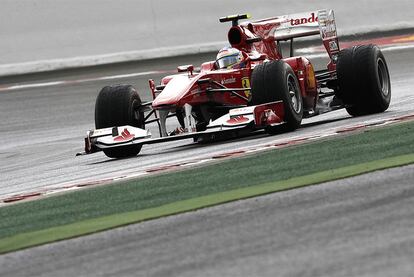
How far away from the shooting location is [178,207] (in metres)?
8.19

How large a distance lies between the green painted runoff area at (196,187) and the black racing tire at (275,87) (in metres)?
1.77

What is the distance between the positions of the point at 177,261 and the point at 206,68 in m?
8.18

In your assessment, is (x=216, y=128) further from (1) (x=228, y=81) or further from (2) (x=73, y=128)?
(2) (x=73, y=128)

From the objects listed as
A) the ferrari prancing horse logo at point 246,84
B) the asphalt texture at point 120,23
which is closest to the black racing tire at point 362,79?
the ferrari prancing horse logo at point 246,84

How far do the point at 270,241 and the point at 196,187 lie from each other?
282 centimetres

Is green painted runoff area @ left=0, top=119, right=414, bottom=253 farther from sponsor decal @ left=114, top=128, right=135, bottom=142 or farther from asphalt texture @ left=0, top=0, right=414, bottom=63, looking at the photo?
asphalt texture @ left=0, top=0, right=414, bottom=63

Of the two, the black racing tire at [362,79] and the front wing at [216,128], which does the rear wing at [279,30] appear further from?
the front wing at [216,128]

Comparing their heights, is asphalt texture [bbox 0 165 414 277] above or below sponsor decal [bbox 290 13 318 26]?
below

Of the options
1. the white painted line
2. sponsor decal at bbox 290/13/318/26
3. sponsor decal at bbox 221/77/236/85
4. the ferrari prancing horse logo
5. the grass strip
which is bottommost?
the white painted line

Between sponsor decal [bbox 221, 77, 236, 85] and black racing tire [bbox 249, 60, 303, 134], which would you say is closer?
black racing tire [bbox 249, 60, 303, 134]

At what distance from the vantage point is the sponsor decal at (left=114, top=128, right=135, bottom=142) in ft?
43.7

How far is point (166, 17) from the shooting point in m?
22.4

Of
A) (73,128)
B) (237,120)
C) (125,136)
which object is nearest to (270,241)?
(237,120)

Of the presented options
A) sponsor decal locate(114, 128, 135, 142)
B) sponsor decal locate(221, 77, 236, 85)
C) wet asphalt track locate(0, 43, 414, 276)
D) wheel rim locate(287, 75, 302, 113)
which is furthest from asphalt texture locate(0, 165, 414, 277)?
sponsor decal locate(221, 77, 236, 85)
